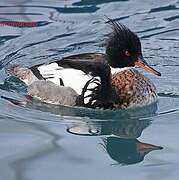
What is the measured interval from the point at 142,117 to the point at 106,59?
64 centimetres

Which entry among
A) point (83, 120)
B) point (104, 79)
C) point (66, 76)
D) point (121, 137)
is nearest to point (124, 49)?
point (104, 79)

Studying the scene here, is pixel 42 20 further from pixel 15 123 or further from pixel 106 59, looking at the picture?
pixel 15 123

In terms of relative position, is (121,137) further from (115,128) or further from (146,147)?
A: (146,147)

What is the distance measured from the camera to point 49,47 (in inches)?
295

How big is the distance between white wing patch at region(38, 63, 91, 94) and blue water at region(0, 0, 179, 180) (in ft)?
0.71

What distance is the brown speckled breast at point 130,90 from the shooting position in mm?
5992

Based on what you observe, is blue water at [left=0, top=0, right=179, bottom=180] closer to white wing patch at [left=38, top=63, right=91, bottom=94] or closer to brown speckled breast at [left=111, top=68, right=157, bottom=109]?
brown speckled breast at [left=111, top=68, right=157, bottom=109]

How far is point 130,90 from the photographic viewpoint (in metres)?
6.07

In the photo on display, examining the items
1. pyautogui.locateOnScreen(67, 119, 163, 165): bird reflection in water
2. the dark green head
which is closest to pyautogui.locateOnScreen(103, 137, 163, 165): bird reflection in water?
pyautogui.locateOnScreen(67, 119, 163, 165): bird reflection in water

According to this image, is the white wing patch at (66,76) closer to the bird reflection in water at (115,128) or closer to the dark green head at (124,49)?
the bird reflection in water at (115,128)

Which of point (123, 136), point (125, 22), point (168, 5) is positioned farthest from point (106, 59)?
point (168, 5)

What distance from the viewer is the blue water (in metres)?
4.85

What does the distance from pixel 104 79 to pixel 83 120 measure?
0.42 metres

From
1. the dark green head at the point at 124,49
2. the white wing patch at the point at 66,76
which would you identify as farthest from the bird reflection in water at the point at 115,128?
the dark green head at the point at 124,49
